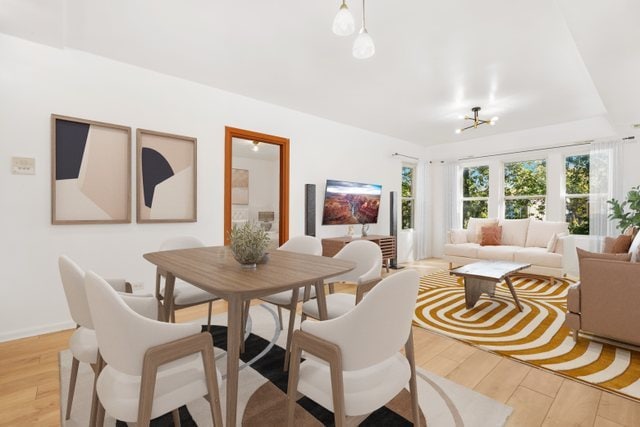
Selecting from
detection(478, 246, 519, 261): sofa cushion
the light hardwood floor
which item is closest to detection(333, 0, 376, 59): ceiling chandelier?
the light hardwood floor

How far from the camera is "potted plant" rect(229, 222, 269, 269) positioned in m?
1.69

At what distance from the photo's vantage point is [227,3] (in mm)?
2229

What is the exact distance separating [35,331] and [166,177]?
1780mm

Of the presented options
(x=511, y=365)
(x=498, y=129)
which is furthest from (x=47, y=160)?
(x=498, y=129)

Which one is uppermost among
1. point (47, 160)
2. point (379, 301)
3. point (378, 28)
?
point (378, 28)

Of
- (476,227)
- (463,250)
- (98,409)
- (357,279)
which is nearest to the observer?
(98,409)

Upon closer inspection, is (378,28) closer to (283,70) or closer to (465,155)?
(283,70)

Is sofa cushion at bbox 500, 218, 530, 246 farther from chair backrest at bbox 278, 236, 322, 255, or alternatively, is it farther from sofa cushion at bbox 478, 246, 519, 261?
chair backrest at bbox 278, 236, 322, 255

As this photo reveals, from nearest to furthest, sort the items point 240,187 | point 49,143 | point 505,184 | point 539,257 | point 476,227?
point 49,143 → point 539,257 → point 476,227 → point 505,184 → point 240,187

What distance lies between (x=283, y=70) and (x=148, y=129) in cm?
157

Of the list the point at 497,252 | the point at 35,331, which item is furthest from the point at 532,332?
the point at 35,331

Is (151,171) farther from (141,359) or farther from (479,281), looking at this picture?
(479,281)

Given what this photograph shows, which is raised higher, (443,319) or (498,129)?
(498,129)

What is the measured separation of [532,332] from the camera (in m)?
2.78
